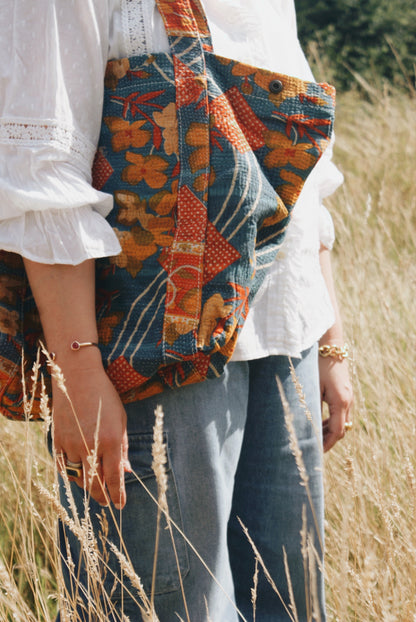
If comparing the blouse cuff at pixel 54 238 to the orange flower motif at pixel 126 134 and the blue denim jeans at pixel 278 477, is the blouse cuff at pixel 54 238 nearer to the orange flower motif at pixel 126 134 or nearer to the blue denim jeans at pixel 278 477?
the orange flower motif at pixel 126 134

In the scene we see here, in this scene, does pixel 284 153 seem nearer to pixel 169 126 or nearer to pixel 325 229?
pixel 169 126

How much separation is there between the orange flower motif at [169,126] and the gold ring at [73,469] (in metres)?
0.43

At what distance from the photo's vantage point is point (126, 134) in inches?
33.4

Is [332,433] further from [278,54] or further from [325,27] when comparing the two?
[325,27]

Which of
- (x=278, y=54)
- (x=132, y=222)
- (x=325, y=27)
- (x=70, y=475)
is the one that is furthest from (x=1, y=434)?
(x=325, y=27)

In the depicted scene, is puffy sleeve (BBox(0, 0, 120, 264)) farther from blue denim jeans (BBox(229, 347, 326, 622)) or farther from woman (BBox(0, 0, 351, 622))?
blue denim jeans (BBox(229, 347, 326, 622))

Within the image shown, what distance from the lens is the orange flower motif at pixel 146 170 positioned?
2.77ft

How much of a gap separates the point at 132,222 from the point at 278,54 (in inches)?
14.4

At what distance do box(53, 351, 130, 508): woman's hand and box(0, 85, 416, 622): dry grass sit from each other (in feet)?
0.28

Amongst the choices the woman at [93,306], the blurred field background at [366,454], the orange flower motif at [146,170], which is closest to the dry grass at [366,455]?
the blurred field background at [366,454]

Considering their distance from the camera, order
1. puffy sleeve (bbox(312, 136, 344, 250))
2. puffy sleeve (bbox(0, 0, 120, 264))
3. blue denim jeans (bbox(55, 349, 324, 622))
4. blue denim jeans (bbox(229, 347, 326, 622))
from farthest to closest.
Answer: puffy sleeve (bbox(312, 136, 344, 250)) < blue denim jeans (bbox(229, 347, 326, 622)) < blue denim jeans (bbox(55, 349, 324, 622)) < puffy sleeve (bbox(0, 0, 120, 264))

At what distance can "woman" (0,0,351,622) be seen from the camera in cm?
78

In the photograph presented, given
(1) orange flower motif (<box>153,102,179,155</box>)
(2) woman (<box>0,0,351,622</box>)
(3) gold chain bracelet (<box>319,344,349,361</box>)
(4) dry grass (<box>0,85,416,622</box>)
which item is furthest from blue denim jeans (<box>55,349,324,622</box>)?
(1) orange flower motif (<box>153,102,179,155</box>)

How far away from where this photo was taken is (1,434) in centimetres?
187
